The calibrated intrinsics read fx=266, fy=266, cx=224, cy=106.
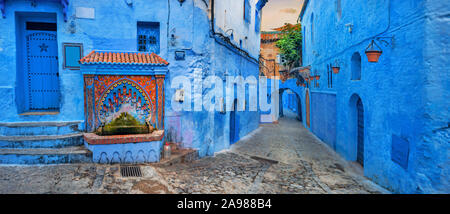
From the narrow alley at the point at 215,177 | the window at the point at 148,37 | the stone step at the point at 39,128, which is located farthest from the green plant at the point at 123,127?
the window at the point at 148,37

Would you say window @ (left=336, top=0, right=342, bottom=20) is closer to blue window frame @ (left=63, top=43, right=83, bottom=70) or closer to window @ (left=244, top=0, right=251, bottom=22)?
window @ (left=244, top=0, right=251, bottom=22)

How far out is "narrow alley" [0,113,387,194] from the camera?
5.52 meters

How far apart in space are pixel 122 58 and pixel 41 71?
111 inches

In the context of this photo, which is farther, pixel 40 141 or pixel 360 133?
pixel 360 133

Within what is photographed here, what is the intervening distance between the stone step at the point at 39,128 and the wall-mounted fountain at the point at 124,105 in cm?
54

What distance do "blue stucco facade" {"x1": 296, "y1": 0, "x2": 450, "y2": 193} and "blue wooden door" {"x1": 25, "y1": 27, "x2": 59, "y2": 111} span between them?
Answer: 31.7ft

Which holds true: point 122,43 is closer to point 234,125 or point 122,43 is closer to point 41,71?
point 41,71

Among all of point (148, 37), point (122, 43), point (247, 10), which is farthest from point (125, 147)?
point (247, 10)

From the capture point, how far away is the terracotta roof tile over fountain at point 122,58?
7.66m

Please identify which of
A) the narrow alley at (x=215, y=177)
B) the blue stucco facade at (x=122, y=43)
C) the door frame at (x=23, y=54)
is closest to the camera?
the narrow alley at (x=215, y=177)

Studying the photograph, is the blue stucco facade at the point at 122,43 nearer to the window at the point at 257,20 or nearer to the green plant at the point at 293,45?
the window at the point at 257,20

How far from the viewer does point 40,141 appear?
7188 millimetres

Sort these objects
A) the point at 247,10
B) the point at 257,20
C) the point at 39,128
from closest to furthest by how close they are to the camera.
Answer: the point at 39,128, the point at 247,10, the point at 257,20

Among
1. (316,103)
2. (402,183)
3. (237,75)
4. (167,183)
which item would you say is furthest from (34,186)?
(316,103)
